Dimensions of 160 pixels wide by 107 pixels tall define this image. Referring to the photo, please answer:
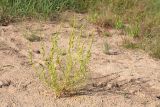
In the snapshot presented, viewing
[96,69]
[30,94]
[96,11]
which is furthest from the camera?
[96,11]

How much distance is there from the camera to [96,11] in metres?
6.04

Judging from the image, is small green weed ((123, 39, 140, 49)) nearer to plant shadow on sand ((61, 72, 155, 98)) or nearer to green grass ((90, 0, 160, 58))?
green grass ((90, 0, 160, 58))

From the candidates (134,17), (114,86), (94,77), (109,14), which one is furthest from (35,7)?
(114,86)

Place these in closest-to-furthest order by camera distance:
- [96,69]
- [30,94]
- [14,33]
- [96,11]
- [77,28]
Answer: [30,94], [96,69], [14,33], [77,28], [96,11]

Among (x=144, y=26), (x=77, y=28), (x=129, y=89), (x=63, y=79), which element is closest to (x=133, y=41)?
Answer: (x=144, y=26)

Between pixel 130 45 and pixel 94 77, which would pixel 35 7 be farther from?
pixel 94 77

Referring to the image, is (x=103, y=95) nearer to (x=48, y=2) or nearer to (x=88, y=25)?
(x=88, y=25)

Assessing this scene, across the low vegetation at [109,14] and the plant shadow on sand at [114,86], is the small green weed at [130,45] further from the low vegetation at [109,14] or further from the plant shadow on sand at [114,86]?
the plant shadow on sand at [114,86]

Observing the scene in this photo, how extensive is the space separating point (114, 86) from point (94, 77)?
258mm

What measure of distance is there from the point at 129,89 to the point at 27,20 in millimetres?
2051

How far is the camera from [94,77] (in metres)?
4.43

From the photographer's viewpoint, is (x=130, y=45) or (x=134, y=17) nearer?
(x=130, y=45)

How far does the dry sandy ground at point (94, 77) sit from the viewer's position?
13.1 feet

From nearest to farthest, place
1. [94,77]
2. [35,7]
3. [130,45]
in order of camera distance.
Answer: [94,77]
[130,45]
[35,7]
